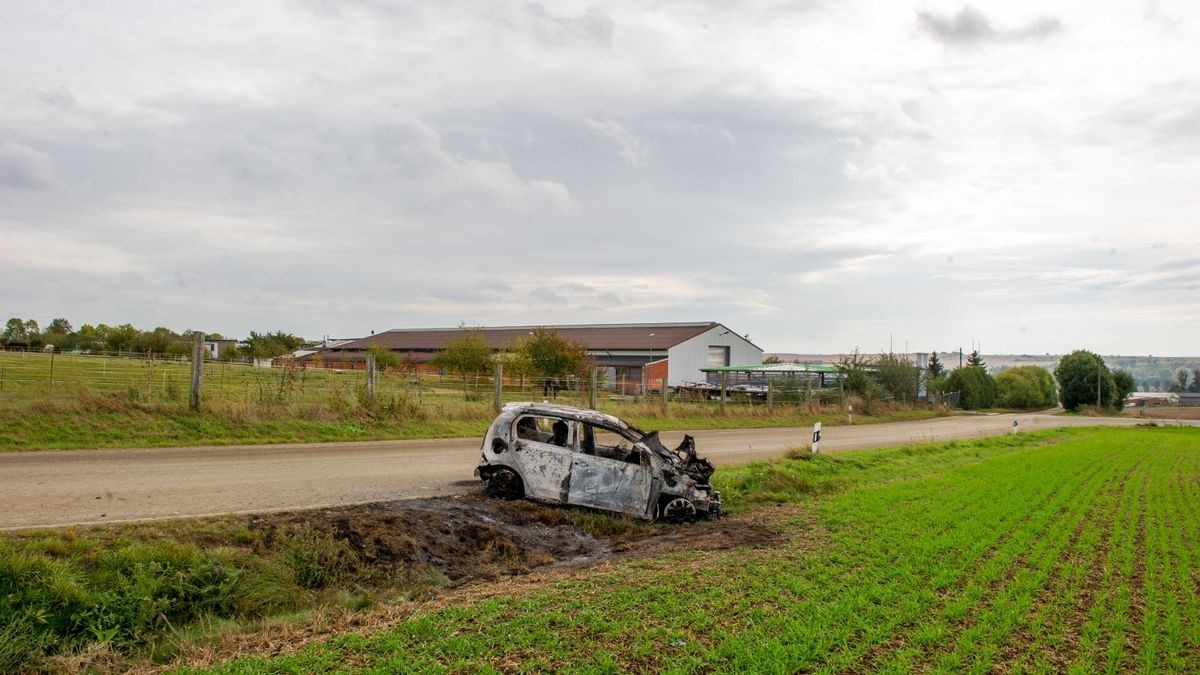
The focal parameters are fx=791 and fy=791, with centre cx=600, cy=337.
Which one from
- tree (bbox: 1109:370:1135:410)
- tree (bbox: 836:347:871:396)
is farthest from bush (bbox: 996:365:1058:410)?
tree (bbox: 836:347:871:396)

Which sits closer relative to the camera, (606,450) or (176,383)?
(606,450)

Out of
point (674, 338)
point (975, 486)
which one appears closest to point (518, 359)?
point (674, 338)

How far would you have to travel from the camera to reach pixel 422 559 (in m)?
8.92

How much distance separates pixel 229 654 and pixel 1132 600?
305 inches

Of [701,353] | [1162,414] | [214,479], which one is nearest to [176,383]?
[214,479]

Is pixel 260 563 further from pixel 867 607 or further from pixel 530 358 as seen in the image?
pixel 530 358

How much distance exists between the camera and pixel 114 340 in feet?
A: 153

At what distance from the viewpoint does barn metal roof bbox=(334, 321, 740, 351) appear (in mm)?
74250

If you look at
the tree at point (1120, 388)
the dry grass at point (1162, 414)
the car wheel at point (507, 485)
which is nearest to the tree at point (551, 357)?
the car wheel at point (507, 485)

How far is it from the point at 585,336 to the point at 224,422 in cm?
6710

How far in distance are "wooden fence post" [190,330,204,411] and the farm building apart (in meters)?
42.8

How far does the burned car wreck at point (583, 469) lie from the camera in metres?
11.7

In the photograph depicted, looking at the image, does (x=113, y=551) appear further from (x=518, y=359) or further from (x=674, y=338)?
(x=674, y=338)

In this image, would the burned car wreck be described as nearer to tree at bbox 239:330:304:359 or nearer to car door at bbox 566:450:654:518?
car door at bbox 566:450:654:518
